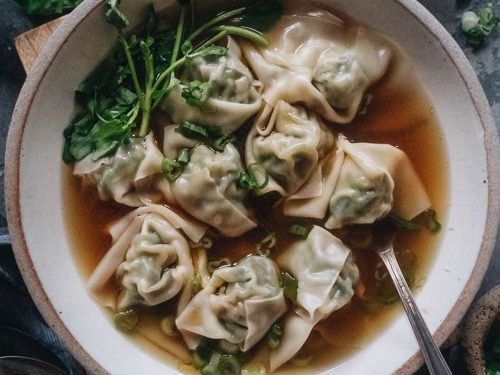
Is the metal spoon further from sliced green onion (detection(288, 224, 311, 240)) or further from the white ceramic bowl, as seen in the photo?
sliced green onion (detection(288, 224, 311, 240))

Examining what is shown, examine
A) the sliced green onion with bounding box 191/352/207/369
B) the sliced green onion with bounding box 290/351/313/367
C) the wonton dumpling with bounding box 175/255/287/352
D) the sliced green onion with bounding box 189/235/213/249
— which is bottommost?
the sliced green onion with bounding box 290/351/313/367

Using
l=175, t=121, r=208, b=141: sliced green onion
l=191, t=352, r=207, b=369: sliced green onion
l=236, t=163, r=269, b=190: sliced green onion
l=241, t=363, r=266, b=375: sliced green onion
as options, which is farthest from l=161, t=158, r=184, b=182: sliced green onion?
l=241, t=363, r=266, b=375: sliced green onion

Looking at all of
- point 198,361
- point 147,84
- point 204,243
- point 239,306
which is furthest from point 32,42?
point 198,361

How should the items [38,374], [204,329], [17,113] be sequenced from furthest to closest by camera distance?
[38,374] < [204,329] < [17,113]

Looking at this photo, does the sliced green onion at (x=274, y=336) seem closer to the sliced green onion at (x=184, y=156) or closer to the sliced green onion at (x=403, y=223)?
the sliced green onion at (x=403, y=223)

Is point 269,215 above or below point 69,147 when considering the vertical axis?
below

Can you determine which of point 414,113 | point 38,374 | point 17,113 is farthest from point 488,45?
point 38,374

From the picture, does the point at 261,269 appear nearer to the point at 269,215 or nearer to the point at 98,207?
the point at 269,215
